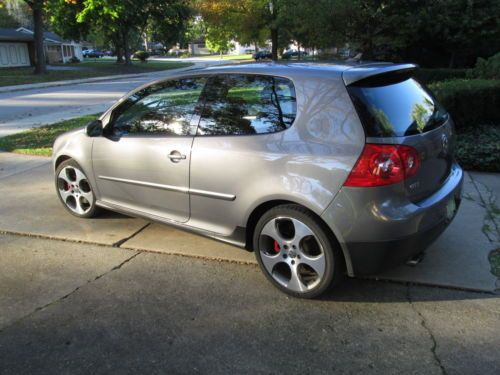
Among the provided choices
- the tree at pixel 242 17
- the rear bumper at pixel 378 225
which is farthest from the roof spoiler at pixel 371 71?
the tree at pixel 242 17

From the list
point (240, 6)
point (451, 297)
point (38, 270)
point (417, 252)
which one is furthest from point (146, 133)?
point (240, 6)

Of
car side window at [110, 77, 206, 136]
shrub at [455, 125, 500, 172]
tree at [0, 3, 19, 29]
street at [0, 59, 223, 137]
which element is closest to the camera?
car side window at [110, 77, 206, 136]

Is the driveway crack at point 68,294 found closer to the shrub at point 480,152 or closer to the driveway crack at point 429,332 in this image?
the driveway crack at point 429,332

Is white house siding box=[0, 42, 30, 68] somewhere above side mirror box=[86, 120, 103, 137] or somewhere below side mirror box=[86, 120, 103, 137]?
above

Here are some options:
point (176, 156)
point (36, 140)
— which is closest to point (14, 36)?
point (36, 140)

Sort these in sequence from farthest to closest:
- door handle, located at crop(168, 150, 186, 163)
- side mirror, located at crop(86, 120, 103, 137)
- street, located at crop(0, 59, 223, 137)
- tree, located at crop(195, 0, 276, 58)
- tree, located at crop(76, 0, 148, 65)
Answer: tree, located at crop(76, 0, 148, 65) < tree, located at crop(195, 0, 276, 58) < street, located at crop(0, 59, 223, 137) < side mirror, located at crop(86, 120, 103, 137) < door handle, located at crop(168, 150, 186, 163)

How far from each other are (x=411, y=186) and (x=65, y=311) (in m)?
2.51

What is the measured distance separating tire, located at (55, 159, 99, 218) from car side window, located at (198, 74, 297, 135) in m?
1.78

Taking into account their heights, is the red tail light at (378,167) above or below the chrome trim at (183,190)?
above

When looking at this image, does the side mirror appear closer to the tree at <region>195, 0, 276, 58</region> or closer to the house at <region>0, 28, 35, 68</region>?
the tree at <region>195, 0, 276, 58</region>

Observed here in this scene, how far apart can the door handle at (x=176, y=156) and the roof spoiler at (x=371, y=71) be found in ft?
4.65

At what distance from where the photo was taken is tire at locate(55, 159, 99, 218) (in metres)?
4.93

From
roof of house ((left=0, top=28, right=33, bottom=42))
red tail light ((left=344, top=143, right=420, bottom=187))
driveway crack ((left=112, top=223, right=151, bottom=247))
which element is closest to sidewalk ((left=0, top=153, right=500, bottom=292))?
driveway crack ((left=112, top=223, right=151, bottom=247))

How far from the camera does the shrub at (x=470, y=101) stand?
7.88 metres
